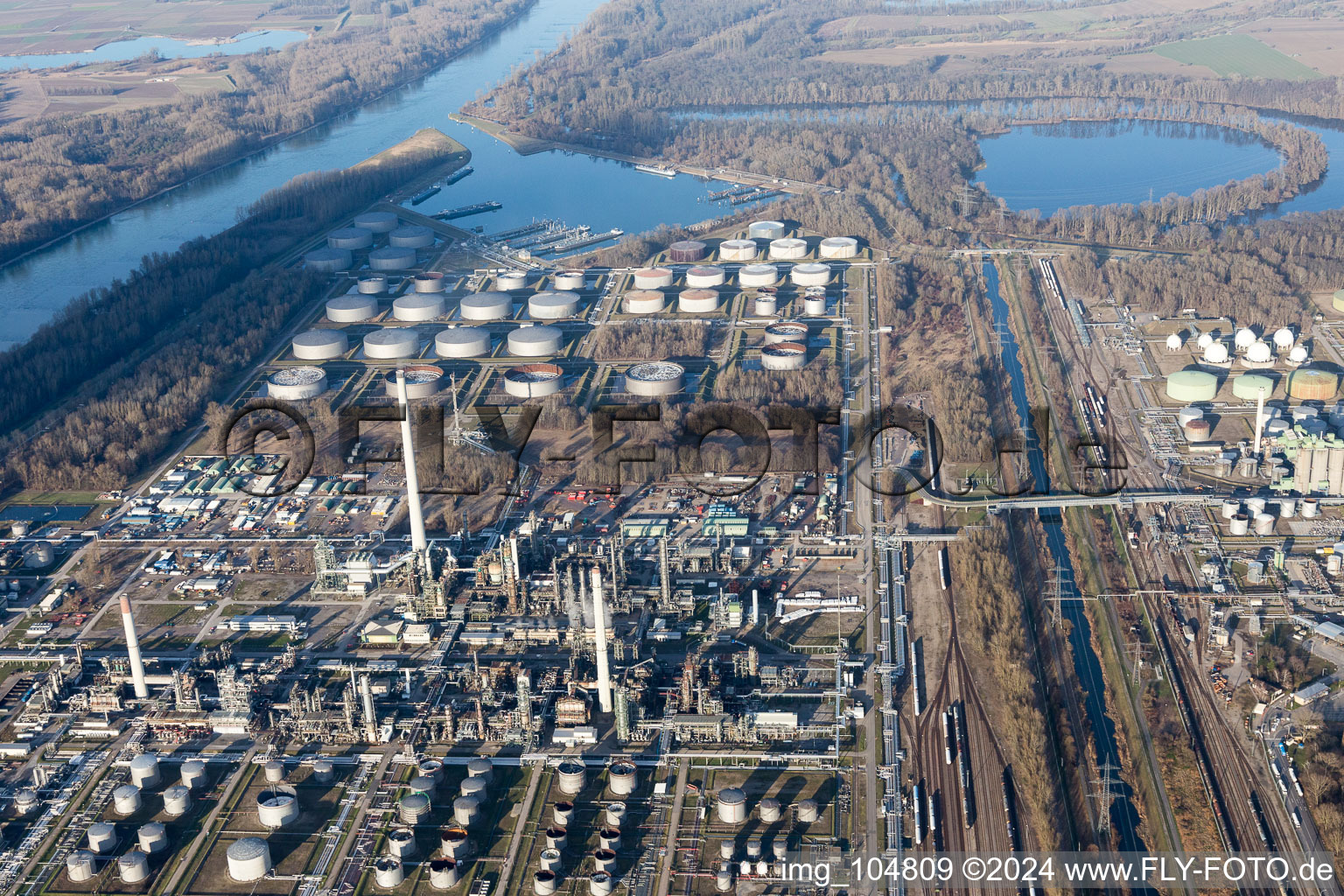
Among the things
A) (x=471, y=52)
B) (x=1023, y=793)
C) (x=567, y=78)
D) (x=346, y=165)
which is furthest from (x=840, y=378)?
(x=471, y=52)

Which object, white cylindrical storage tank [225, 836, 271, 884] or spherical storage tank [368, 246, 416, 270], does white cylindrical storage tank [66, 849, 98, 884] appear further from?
spherical storage tank [368, 246, 416, 270]

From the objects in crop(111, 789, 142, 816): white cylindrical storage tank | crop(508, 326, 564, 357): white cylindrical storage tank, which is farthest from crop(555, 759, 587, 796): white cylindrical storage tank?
crop(508, 326, 564, 357): white cylindrical storage tank

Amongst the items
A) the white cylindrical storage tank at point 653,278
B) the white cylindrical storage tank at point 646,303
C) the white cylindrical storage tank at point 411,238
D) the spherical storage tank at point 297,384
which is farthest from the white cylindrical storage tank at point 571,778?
the white cylindrical storage tank at point 411,238

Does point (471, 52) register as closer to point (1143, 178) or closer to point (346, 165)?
point (346, 165)

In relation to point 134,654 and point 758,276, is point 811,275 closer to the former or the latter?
point 758,276

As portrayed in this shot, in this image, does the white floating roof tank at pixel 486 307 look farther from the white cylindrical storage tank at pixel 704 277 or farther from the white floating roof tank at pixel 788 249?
the white floating roof tank at pixel 788 249
